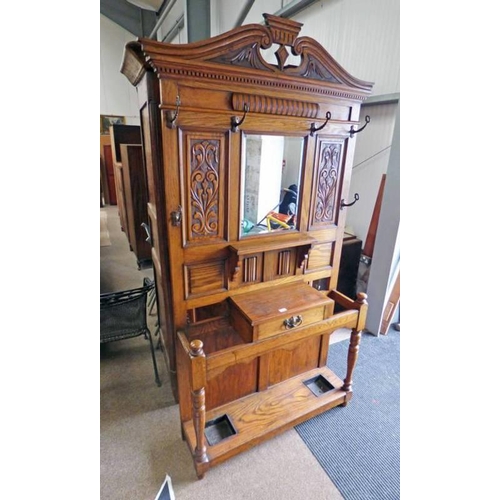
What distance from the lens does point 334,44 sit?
269cm

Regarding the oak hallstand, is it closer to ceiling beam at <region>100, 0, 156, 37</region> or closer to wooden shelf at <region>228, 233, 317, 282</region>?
wooden shelf at <region>228, 233, 317, 282</region>

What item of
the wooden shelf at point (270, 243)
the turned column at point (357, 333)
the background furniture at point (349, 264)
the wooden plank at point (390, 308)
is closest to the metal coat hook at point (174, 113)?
the wooden shelf at point (270, 243)

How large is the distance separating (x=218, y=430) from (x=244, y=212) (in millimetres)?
1102

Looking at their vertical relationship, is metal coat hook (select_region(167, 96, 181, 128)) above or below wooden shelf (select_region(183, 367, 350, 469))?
above

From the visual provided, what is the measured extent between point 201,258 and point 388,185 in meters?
1.45

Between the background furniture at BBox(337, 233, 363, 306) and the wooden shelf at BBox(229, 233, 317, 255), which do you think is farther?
the background furniture at BBox(337, 233, 363, 306)

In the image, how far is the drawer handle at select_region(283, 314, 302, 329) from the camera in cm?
133

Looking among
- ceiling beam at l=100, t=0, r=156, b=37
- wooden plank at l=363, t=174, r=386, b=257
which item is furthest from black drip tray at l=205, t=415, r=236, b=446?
ceiling beam at l=100, t=0, r=156, b=37

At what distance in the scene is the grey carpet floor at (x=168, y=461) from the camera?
4.22 ft

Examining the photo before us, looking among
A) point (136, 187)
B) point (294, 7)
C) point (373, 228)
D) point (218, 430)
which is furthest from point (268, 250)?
point (294, 7)

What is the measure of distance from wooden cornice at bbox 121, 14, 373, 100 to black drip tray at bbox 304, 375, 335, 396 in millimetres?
1566

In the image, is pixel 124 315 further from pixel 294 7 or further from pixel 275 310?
pixel 294 7
